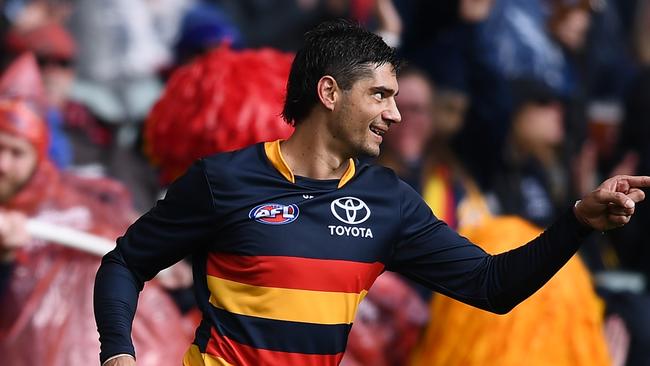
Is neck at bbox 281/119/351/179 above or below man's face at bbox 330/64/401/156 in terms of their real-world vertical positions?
below

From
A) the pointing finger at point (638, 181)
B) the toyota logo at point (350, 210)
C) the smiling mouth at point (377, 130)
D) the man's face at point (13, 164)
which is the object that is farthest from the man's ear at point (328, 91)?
the man's face at point (13, 164)

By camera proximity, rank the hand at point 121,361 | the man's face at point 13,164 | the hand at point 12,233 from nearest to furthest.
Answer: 1. the hand at point 121,361
2. the hand at point 12,233
3. the man's face at point 13,164

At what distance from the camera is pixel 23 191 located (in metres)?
5.50

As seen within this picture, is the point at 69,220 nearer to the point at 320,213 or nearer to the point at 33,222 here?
the point at 33,222

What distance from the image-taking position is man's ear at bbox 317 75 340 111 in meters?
3.49

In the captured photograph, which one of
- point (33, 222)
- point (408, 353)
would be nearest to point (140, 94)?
point (33, 222)

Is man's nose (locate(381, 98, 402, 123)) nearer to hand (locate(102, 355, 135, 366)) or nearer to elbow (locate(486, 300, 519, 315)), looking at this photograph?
elbow (locate(486, 300, 519, 315))

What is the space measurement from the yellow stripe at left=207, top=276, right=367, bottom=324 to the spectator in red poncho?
1685 mm

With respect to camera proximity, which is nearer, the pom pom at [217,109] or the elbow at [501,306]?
the elbow at [501,306]

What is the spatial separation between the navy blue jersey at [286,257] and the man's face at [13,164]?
2.06m

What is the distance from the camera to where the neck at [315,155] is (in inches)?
139

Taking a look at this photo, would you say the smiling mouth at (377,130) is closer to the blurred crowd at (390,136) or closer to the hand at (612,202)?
the hand at (612,202)

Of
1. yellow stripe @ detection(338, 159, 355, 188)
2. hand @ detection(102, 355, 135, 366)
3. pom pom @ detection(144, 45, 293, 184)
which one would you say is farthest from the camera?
pom pom @ detection(144, 45, 293, 184)

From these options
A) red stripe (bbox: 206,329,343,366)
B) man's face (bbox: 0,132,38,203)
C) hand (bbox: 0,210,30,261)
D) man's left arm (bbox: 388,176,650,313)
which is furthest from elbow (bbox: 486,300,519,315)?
man's face (bbox: 0,132,38,203)
